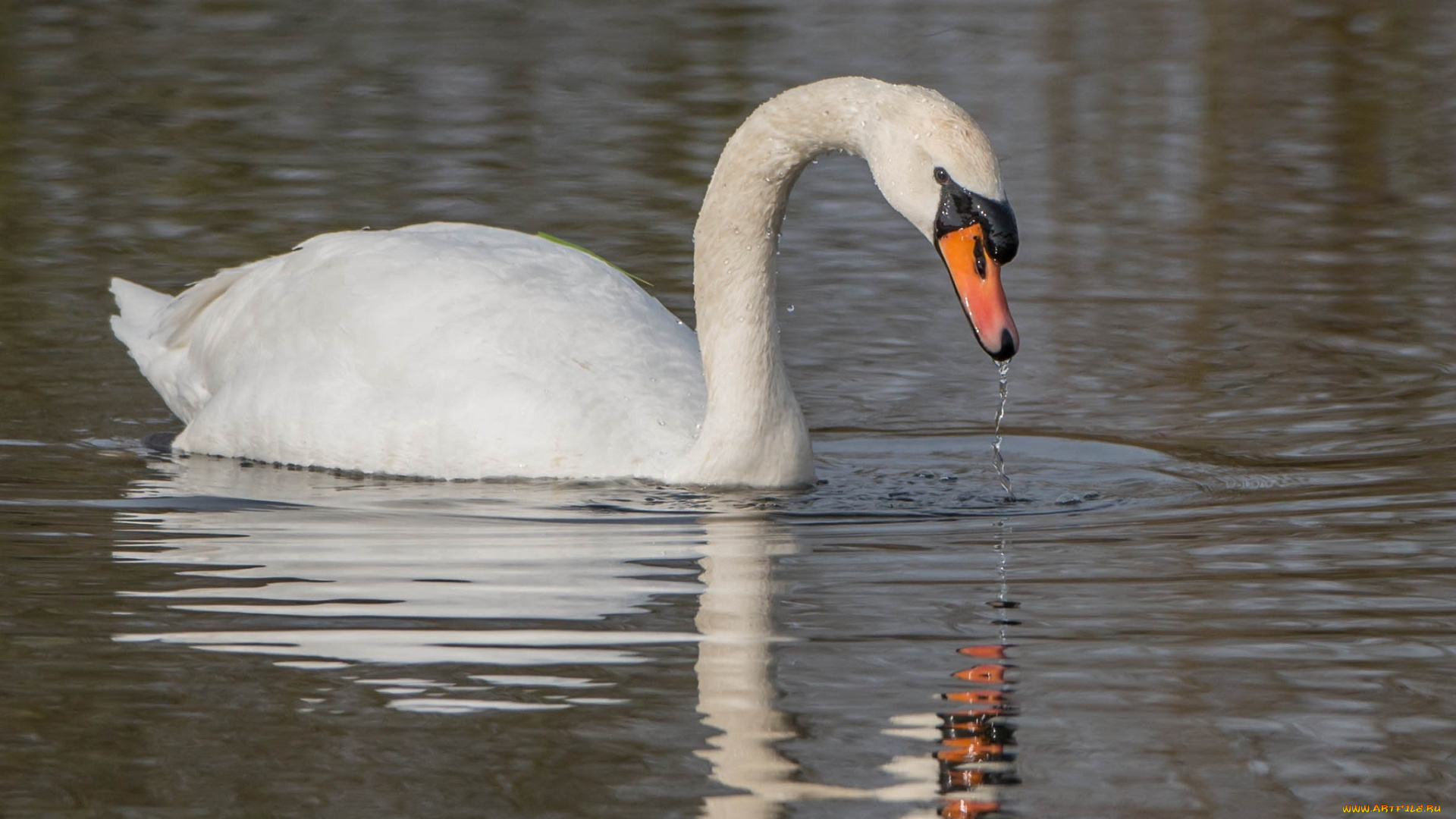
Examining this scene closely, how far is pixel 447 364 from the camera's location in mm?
8250

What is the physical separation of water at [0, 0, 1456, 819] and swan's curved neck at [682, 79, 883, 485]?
0.18 metres

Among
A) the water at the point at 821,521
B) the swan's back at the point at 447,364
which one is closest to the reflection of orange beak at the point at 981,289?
the water at the point at 821,521

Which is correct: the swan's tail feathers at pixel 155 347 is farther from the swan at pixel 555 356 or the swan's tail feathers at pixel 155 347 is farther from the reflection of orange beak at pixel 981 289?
the reflection of orange beak at pixel 981 289

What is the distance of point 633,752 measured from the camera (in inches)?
201

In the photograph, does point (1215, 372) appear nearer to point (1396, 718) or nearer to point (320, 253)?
point (320, 253)

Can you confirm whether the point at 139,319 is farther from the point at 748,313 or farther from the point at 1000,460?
the point at 1000,460

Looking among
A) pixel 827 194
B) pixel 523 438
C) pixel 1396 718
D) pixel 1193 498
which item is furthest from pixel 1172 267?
pixel 1396 718

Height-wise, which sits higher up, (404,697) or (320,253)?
(320,253)

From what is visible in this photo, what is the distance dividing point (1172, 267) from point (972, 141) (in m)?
5.28

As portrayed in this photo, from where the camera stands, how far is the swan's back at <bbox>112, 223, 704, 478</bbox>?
814cm

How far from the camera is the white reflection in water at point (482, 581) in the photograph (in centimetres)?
546

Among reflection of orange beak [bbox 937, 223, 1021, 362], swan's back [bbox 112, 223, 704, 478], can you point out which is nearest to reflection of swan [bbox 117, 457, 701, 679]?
swan's back [bbox 112, 223, 704, 478]

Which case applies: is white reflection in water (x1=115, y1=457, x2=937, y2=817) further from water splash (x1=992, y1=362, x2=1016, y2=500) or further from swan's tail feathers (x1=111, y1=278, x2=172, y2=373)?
swan's tail feathers (x1=111, y1=278, x2=172, y2=373)

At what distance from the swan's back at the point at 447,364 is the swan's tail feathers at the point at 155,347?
0.35 ft
